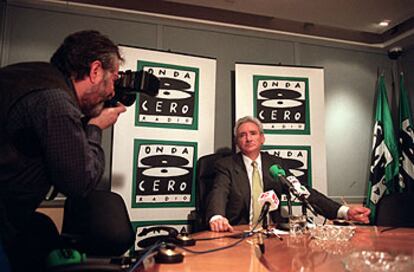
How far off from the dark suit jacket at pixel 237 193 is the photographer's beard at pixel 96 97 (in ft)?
3.11

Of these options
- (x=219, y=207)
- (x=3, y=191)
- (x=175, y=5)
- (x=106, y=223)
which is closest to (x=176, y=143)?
(x=219, y=207)

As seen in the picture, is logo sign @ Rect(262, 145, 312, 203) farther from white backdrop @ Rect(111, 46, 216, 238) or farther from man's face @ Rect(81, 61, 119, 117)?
man's face @ Rect(81, 61, 119, 117)

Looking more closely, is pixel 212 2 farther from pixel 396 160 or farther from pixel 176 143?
pixel 396 160

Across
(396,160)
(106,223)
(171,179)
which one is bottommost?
(106,223)

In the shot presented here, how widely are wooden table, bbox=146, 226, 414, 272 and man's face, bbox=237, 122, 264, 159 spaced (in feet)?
3.26

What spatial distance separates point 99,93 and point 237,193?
1236 mm

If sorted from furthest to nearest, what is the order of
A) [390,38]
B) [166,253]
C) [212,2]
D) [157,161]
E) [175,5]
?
[390,38] → [175,5] → [212,2] → [157,161] → [166,253]

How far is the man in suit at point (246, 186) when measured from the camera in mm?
1949

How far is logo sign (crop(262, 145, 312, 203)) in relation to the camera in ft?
9.48

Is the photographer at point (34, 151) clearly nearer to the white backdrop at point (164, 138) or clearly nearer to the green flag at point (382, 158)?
the white backdrop at point (164, 138)

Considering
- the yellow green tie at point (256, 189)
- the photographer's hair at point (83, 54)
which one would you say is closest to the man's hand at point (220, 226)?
A: the yellow green tie at point (256, 189)

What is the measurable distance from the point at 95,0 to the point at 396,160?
3.17 meters

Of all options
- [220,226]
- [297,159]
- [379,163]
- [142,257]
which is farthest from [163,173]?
[379,163]

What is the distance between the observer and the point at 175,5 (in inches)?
121
